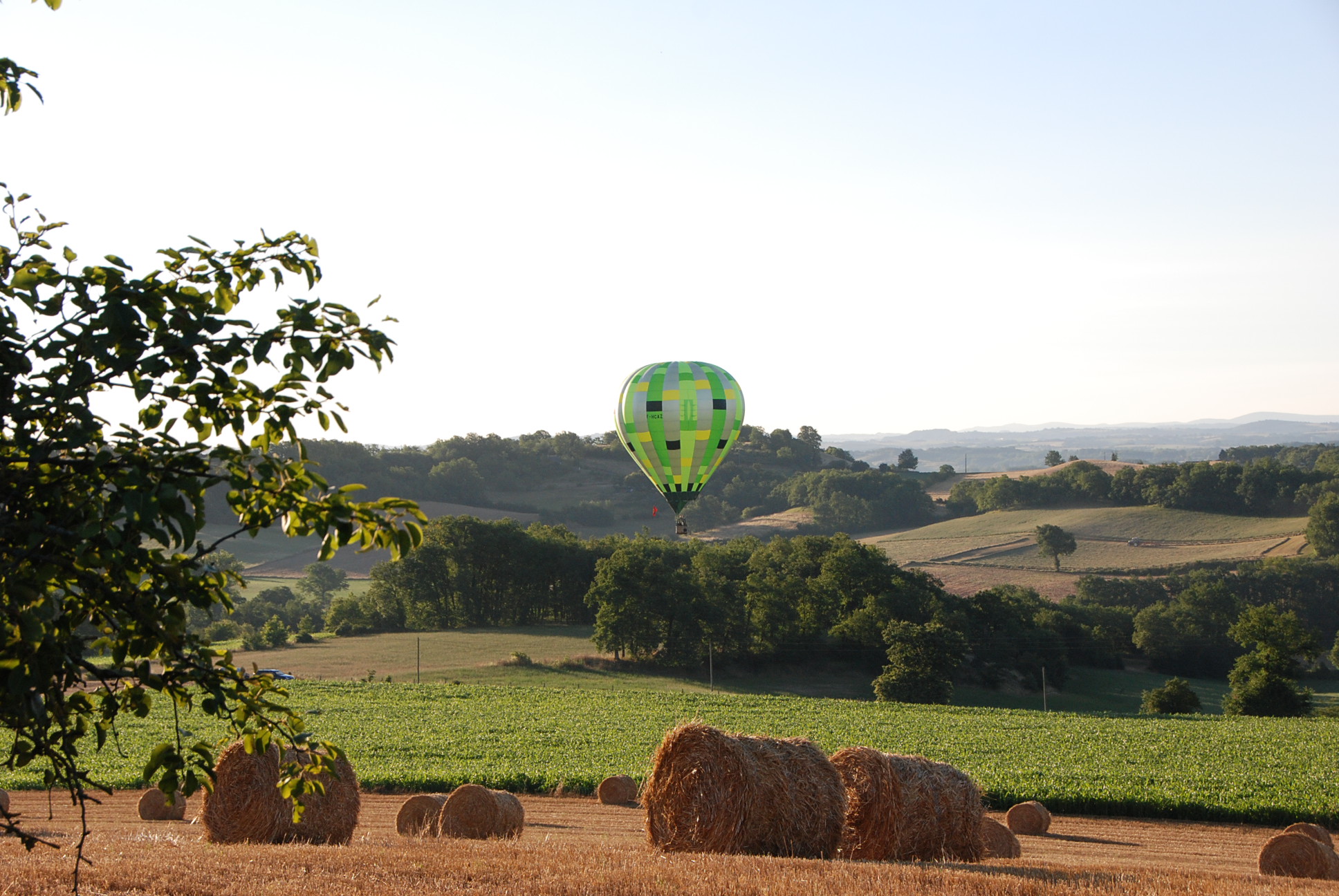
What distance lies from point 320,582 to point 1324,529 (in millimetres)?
79069

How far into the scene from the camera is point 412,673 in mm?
49938

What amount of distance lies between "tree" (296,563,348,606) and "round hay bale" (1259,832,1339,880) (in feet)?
259

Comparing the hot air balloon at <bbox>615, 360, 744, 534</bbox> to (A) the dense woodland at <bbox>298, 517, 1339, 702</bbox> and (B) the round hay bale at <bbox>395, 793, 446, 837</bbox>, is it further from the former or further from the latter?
(A) the dense woodland at <bbox>298, 517, 1339, 702</bbox>

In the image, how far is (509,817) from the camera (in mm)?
14320

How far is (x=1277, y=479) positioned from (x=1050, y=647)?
60.0 m

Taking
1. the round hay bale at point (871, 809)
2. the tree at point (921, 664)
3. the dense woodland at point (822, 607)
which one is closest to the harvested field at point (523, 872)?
the round hay bale at point (871, 809)

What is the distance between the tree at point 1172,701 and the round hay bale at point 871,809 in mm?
34823

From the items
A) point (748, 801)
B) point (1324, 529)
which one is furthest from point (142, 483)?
point (1324, 529)

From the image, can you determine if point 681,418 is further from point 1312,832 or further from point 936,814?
point 1312,832

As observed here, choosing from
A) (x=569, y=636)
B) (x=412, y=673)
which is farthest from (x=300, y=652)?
(x=569, y=636)

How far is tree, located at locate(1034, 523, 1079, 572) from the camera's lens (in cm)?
9131

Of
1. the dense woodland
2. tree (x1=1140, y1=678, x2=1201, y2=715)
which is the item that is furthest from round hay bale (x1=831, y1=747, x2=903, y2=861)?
the dense woodland

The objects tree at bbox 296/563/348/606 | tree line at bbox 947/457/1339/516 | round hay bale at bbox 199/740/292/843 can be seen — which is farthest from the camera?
tree line at bbox 947/457/1339/516

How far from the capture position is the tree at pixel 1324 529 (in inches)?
3337
